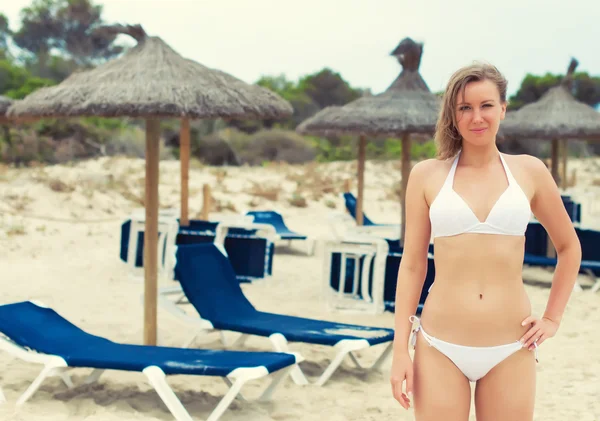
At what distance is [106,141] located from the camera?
83.9 ft

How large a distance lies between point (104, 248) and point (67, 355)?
24.0ft

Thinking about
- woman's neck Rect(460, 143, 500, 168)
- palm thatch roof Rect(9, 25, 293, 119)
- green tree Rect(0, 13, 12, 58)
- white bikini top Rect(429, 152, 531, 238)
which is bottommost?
white bikini top Rect(429, 152, 531, 238)

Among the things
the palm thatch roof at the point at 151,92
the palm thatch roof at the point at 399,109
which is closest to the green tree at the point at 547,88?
the palm thatch roof at the point at 399,109

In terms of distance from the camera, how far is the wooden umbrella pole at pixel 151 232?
5.36 meters

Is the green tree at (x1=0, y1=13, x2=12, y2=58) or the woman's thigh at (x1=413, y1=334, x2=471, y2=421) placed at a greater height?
the green tree at (x1=0, y1=13, x2=12, y2=58)

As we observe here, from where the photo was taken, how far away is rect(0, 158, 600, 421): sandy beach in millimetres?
4348

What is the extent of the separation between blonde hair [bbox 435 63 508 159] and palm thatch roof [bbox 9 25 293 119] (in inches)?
118

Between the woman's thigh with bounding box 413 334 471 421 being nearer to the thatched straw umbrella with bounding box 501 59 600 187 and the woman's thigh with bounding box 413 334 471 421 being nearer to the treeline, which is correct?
the treeline

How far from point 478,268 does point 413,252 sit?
18 cm

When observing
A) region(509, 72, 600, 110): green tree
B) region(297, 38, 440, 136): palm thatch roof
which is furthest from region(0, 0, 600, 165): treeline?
region(297, 38, 440, 136): palm thatch roof

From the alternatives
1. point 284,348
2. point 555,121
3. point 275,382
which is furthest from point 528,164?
point 555,121

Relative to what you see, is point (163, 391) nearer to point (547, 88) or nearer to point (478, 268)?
point (478, 268)

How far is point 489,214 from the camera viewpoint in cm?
204

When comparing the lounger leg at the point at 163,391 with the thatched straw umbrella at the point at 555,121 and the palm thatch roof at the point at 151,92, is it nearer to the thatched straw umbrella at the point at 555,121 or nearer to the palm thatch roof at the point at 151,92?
the palm thatch roof at the point at 151,92
